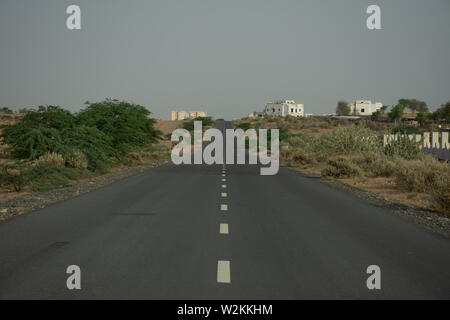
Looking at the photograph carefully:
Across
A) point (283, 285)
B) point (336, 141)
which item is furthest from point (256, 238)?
point (336, 141)

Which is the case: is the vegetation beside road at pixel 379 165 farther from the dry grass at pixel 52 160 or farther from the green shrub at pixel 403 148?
the dry grass at pixel 52 160

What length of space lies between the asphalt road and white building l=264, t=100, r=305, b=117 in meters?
150

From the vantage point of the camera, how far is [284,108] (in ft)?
535

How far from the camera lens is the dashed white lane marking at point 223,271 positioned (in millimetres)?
5370

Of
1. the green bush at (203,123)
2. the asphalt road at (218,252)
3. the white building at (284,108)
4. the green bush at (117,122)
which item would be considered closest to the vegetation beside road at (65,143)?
the green bush at (117,122)

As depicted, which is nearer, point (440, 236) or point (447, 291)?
point (447, 291)

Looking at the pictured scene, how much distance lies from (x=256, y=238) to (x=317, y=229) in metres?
1.56

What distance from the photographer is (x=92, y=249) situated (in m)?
6.89

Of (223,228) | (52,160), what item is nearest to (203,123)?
(52,160)

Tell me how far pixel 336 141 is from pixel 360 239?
70.8ft

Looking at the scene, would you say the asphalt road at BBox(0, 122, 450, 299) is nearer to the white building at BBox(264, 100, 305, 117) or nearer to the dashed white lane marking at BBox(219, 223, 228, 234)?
the dashed white lane marking at BBox(219, 223, 228, 234)
